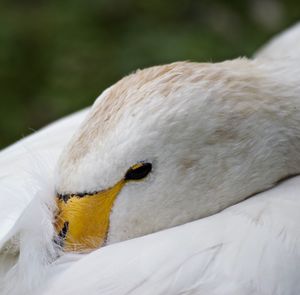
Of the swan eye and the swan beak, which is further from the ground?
the swan eye

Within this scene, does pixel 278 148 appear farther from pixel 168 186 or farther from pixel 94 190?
pixel 94 190

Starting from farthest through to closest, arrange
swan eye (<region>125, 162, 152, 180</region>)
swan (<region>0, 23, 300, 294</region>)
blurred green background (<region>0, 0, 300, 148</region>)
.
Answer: blurred green background (<region>0, 0, 300, 148</region>) → swan eye (<region>125, 162, 152, 180</region>) → swan (<region>0, 23, 300, 294</region>)

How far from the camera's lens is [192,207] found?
209 centimetres

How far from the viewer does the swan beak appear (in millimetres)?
2035

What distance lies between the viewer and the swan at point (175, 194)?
1.90 metres

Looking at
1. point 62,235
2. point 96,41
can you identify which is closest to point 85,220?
point 62,235

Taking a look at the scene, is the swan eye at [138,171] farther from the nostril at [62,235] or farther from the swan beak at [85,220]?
the nostril at [62,235]

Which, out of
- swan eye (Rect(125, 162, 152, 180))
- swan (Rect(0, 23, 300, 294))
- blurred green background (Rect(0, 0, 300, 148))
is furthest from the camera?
blurred green background (Rect(0, 0, 300, 148))

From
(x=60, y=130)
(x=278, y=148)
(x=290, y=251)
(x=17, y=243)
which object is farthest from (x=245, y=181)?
(x=60, y=130)

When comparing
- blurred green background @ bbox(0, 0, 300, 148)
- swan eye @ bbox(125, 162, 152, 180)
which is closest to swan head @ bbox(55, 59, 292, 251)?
swan eye @ bbox(125, 162, 152, 180)

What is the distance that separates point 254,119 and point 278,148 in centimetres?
9

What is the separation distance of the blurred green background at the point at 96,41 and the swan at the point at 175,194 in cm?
202

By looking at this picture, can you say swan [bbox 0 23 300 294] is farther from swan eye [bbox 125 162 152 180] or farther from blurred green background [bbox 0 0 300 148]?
blurred green background [bbox 0 0 300 148]

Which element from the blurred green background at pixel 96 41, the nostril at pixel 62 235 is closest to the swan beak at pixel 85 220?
the nostril at pixel 62 235
